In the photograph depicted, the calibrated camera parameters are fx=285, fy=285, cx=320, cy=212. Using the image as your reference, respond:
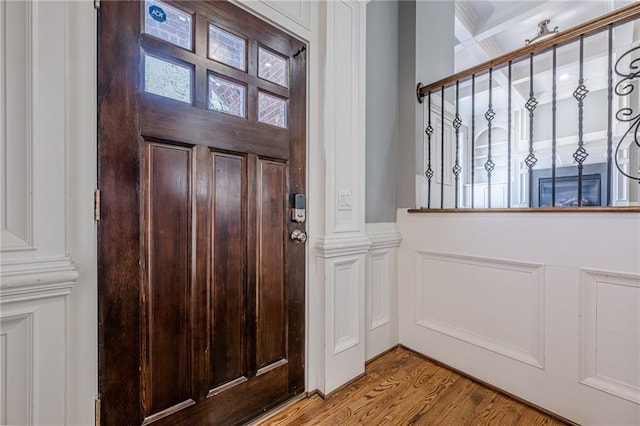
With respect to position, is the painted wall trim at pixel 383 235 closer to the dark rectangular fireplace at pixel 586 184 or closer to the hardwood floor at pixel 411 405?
the hardwood floor at pixel 411 405

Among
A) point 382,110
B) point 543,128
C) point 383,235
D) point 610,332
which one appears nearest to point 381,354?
point 383,235

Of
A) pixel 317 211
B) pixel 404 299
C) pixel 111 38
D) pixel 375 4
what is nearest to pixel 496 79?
pixel 375 4

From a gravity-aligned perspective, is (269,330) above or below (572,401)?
above

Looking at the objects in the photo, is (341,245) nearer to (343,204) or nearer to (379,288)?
(343,204)

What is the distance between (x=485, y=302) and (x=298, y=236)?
117 centimetres

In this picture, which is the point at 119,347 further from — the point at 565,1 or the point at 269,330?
the point at 565,1

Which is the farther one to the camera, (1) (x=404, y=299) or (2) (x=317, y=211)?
(1) (x=404, y=299)

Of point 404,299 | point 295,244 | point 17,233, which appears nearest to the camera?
point 17,233

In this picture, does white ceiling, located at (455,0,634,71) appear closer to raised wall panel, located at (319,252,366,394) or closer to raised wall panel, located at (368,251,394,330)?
raised wall panel, located at (368,251,394,330)

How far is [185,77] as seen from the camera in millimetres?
1114

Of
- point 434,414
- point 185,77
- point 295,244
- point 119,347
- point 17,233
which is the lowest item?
point 434,414

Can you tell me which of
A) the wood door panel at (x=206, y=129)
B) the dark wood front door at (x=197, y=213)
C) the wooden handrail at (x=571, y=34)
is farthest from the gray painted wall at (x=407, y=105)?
the wood door panel at (x=206, y=129)

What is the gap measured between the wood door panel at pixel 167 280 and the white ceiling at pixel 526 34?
377cm

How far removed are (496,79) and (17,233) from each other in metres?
6.33
